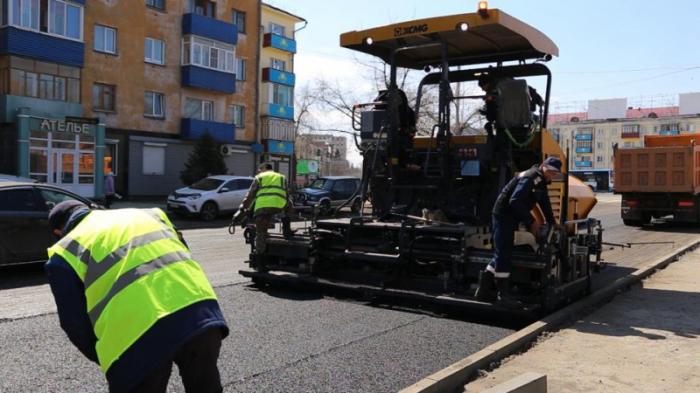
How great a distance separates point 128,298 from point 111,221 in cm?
35

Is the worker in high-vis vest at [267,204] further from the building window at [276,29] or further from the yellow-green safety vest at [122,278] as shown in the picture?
the building window at [276,29]

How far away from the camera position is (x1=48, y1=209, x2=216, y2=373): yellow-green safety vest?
2.42 m

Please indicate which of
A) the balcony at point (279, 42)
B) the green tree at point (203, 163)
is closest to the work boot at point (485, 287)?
the green tree at point (203, 163)

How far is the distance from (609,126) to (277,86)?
71.8 m

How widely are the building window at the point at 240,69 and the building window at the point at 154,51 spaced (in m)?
5.76

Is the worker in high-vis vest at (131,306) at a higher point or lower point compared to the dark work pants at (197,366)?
higher

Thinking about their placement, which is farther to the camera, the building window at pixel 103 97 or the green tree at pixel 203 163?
the green tree at pixel 203 163

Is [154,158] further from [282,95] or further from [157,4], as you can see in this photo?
[282,95]

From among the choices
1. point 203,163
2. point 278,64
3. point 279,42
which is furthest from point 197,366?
point 278,64

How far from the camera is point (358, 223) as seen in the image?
7305mm

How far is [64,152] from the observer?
81.8 ft

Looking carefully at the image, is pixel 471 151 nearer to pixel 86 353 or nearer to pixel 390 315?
pixel 390 315

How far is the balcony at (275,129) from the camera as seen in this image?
1585 inches

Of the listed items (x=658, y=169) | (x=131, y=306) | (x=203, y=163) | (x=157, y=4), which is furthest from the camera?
(x=157, y=4)
